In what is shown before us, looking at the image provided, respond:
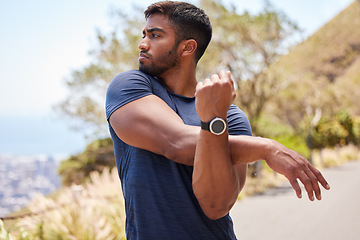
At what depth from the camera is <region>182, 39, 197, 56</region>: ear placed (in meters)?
1.33

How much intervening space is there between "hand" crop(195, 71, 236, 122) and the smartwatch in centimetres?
1

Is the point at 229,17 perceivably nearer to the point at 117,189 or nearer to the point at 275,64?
the point at 275,64

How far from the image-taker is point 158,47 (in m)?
1.28

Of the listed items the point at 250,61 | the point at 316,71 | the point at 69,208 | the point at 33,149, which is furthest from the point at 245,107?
the point at 33,149

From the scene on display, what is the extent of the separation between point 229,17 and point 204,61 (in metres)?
1.63

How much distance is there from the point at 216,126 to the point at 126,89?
0.37 metres

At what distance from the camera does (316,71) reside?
6831 centimetres

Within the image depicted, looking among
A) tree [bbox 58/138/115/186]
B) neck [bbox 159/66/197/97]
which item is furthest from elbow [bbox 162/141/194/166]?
tree [bbox 58/138/115/186]

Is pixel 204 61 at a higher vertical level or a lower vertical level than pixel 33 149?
lower

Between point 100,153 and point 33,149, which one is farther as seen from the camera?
point 33,149

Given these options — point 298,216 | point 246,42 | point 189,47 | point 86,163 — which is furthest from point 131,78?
point 86,163

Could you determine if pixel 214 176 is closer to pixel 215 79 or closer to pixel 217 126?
pixel 217 126

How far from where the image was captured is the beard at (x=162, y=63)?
1.29 meters

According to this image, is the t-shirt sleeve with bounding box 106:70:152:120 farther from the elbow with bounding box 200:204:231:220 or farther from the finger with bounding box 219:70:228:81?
the elbow with bounding box 200:204:231:220
